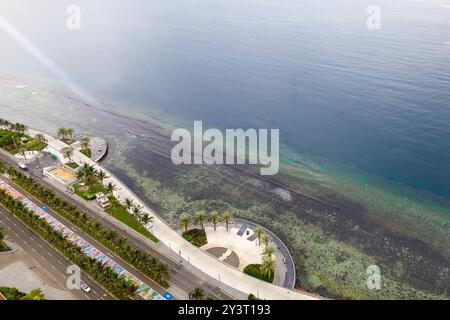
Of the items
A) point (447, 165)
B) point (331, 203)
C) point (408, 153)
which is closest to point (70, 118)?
point (331, 203)

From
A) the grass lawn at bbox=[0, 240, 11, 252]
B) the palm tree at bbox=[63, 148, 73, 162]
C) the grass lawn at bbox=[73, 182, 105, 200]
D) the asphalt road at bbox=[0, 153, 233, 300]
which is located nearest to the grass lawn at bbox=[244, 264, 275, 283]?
the asphalt road at bbox=[0, 153, 233, 300]

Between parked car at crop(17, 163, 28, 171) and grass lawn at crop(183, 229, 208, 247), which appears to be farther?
parked car at crop(17, 163, 28, 171)

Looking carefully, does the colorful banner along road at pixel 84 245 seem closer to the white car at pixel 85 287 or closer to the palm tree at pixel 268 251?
the white car at pixel 85 287

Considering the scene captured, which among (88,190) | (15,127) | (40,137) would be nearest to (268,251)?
(88,190)

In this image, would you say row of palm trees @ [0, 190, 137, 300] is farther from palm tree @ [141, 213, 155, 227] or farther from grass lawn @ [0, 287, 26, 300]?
palm tree @ [141, 213, 155, 227]

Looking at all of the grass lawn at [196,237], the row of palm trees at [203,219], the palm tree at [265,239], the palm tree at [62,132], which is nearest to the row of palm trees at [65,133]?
the palm tree at [62,132]
